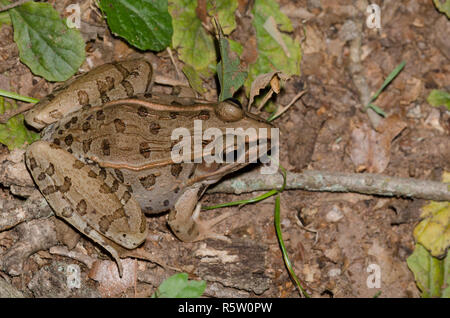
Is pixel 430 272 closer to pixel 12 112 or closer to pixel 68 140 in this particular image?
pixel 68 140

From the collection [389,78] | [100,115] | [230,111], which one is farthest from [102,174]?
[389,78]

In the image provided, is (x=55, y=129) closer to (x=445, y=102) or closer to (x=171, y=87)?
(x=171, y=87)

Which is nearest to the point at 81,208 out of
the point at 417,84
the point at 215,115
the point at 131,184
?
the point at 131,184

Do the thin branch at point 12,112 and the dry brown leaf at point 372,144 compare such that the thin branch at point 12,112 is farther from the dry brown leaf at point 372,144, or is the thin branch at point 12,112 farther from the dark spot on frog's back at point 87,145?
the dry brown leaf at point 372,144

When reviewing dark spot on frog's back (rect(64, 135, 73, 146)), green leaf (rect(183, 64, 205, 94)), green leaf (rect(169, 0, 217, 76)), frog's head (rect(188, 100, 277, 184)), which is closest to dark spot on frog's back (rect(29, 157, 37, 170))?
dark spot on frog's back (rect(64, 135, 73, 146))

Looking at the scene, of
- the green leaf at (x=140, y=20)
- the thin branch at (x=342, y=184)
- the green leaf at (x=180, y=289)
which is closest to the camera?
the green leaf at (x=180, y=289)

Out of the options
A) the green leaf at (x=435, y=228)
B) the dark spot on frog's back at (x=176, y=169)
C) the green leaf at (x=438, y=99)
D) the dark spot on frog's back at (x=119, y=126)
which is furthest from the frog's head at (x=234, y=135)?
the green leaf at (x=438, y=99)

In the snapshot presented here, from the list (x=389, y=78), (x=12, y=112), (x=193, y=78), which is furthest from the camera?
(x=389, y=78)

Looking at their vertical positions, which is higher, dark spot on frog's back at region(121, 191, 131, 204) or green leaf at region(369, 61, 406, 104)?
green leaf at region(369, 61, 406, 104)

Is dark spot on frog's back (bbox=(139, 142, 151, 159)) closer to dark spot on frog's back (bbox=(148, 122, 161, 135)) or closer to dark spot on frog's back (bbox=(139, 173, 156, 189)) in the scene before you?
dark spot on frog's back (bbox=(148, 122, 161, 135))
